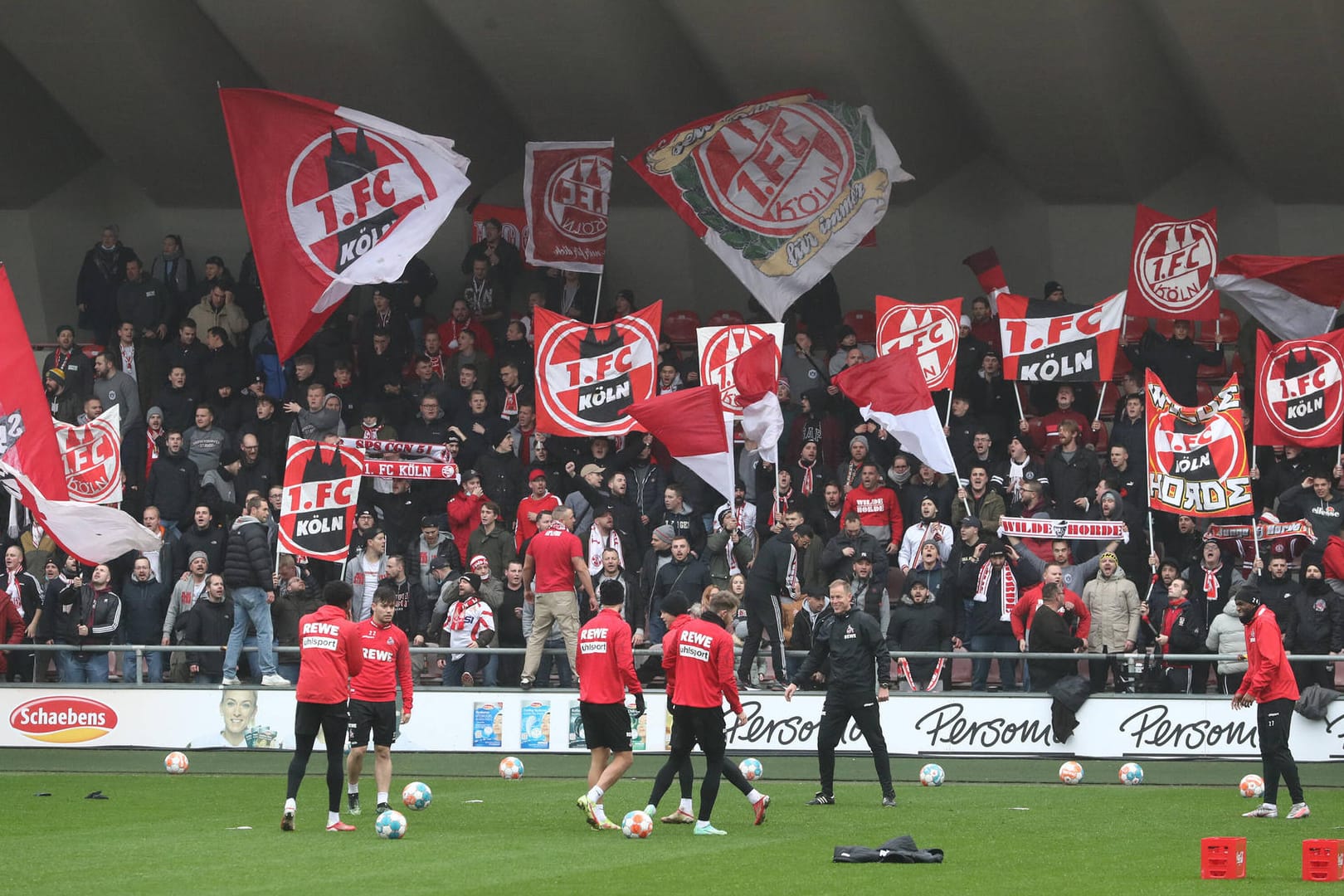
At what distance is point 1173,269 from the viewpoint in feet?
83.4

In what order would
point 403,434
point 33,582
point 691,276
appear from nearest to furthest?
point 33,582 < point 403,434 < point 691,276

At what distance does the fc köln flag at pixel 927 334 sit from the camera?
23.9m

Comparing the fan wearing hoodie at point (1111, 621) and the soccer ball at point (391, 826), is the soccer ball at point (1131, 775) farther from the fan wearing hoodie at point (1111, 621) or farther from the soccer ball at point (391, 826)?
the soccer ball at point (391, 826)

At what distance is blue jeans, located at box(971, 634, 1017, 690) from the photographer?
2095cm

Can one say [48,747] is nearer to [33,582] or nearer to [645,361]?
[33,582]

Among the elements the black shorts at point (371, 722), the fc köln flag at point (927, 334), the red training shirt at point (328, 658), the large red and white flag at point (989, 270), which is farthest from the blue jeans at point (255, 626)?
the large red and white flag at point (989, 270)

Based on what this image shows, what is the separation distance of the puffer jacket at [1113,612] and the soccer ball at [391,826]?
9060mm

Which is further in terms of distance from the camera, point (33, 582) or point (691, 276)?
point (691, 276)

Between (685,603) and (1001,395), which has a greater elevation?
(1001,395)

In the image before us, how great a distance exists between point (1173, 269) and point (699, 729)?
42.6ft

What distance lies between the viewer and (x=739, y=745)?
2141cm

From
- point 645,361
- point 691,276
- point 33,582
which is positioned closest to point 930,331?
point 645,361

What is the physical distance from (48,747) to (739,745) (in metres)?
8.26

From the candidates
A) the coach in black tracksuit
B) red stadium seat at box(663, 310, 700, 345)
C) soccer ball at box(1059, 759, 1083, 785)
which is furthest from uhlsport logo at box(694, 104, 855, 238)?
the coach in black tracksuit
